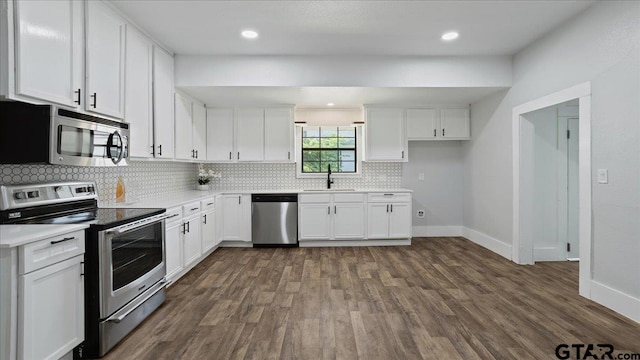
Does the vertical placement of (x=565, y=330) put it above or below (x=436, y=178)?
below

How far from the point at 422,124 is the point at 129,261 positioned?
4.51 meters

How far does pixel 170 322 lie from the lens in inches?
98.4

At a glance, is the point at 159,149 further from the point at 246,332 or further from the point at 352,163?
the point at 352,163

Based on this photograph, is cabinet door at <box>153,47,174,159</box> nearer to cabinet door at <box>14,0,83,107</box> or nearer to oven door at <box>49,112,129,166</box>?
oven door at <box>49,112,129,166</box>

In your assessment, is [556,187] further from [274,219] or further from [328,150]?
[274,219]

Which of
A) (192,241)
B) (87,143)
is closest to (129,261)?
(87,143)

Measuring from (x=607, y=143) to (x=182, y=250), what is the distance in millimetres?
4151

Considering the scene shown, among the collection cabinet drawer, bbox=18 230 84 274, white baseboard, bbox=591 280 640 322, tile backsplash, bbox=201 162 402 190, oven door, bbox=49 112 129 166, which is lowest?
white baseboard, bbox=591 280 640 322

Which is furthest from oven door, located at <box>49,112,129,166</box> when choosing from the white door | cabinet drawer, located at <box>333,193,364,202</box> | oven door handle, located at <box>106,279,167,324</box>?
the white door

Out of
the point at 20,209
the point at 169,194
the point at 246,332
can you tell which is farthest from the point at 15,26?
the point at 169,194

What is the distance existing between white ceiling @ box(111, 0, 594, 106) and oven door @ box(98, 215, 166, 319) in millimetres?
1943

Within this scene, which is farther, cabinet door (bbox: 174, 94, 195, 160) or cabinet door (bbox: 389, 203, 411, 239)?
cabinet door (bbox: 389, 203, 411, 239)

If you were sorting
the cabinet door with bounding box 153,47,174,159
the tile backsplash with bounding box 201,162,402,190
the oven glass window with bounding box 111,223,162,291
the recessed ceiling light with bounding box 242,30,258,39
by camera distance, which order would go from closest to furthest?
the oven glass window with bounding box 111,223,162,291 < the recessed ceiling light with bounding box 242,30,258,39 < the cabinet door with bounding box 153,47,174,159 < the tile backsplash with bounding box 201,162,402,190

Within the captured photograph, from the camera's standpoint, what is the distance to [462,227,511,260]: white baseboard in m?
4.26
